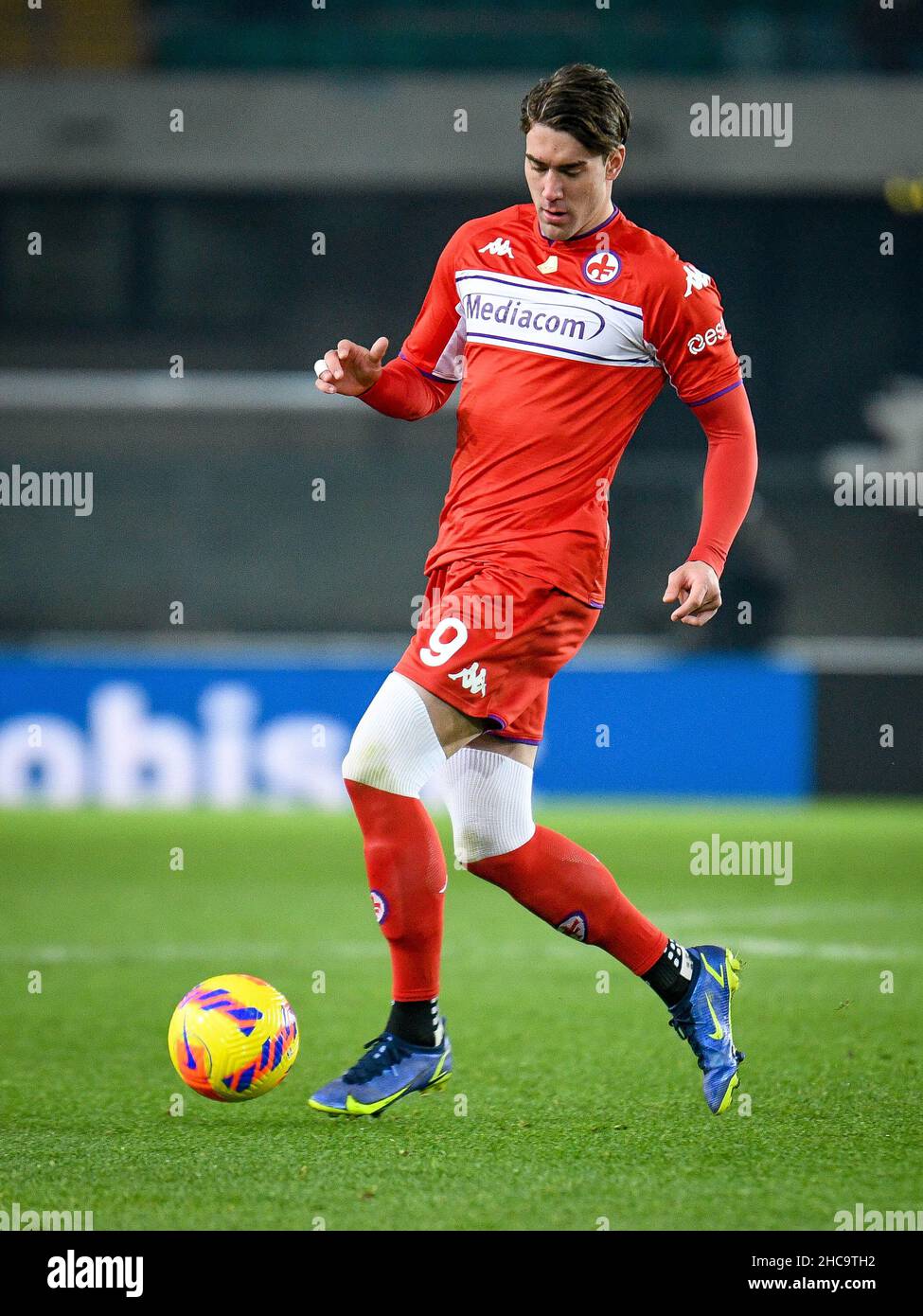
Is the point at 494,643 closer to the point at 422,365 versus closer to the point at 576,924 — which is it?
the point at 576,924

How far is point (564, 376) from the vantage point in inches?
144

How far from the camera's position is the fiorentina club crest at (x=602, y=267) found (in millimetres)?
3621

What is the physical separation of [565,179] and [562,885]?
1424 mm

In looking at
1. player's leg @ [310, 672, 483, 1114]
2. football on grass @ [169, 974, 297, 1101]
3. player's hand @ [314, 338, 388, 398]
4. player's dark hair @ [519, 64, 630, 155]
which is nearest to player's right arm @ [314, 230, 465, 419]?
player's hand @ [314, 338, 388, 398]

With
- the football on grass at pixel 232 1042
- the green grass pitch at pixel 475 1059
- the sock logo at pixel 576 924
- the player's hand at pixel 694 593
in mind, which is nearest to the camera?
the green grass pitch at pixel 475 1059

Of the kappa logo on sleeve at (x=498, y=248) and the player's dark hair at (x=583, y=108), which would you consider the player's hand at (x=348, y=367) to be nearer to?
the kappa logo on sleeve at (x=498, y=248)

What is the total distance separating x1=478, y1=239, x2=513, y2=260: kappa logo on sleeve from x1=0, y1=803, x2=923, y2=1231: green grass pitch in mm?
1799

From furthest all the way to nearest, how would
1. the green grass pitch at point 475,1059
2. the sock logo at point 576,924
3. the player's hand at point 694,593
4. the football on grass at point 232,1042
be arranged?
the sock logo at point 576,924 < the football on grass at point 232,1042 < the player's hand at point 694,593 < the green grass pitch at point 475,1059

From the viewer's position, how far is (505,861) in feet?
11.8

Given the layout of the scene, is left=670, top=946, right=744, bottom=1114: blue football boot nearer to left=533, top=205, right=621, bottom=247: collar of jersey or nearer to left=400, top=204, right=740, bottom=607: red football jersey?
left=400, top=204, right=740, bottom=607: red football jersey

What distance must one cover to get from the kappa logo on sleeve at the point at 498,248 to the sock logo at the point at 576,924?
1.38 m

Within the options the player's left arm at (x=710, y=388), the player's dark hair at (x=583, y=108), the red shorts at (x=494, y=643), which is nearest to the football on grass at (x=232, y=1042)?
the red shorts at (x=494, y=643)

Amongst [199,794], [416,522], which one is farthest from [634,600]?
[199,794]

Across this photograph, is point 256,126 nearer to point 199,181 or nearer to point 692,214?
point 199,181
